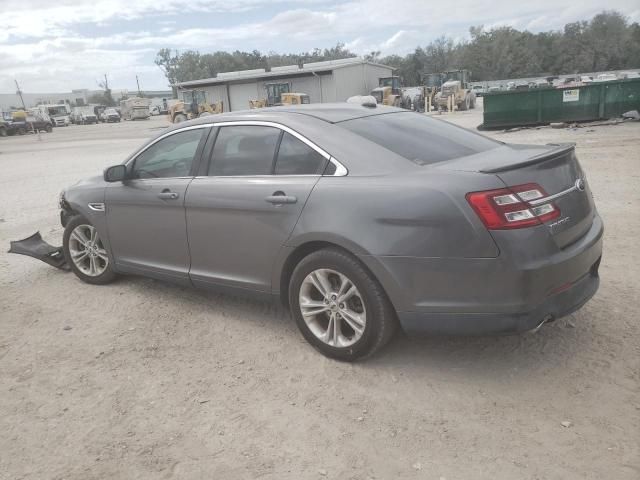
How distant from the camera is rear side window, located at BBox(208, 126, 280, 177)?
12.3 feet

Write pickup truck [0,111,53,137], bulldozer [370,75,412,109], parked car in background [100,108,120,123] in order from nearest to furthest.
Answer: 1. bulldozer [370,75,412,109]
2. pickup truck [0,111,53,137]
3. parked car in background [100,108,120,123]

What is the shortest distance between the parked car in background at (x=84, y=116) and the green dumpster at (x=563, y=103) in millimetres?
64566

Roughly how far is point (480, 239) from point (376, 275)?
2.04 ft

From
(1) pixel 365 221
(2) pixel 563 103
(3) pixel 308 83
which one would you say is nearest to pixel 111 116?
(3) pixel 308 83

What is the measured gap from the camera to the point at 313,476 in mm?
2477

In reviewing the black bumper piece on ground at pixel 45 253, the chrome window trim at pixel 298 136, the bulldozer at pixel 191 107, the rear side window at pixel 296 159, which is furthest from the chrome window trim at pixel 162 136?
the bulldozer at pixel 191 107

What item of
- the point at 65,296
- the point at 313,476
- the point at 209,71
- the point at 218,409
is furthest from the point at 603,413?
the point at 209,71

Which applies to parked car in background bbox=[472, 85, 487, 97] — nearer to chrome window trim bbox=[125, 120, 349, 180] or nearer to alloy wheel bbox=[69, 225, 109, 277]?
alloy wheel bbox=[69, 225, 109, 277]

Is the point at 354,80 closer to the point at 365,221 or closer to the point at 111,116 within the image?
the point at 111,116

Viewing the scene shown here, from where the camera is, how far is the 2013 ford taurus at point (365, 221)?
282cm

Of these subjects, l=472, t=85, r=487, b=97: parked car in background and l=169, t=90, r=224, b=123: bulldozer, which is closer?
l=169, t=90, r=224, b=123: bulldozer

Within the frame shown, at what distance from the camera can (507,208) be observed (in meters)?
2.79

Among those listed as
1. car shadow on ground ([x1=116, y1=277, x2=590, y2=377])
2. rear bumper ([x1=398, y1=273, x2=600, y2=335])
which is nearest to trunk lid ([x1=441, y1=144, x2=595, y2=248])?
rear bumper ([x1=398, y1=273, x2=600, y2=335])

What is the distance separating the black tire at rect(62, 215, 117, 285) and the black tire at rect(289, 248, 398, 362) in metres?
2.44
